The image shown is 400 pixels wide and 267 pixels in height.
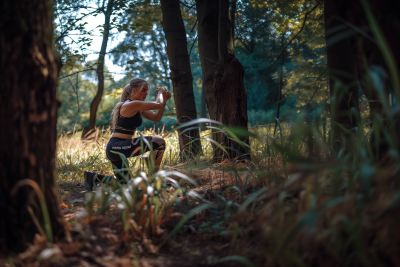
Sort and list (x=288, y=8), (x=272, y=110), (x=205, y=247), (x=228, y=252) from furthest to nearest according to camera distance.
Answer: (x=272, y=110)
(x=288, y=8)
(x=205, y=247)
(x=228, y=252)

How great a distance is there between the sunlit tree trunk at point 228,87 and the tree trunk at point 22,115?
7.64 feet

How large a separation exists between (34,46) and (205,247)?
128cm

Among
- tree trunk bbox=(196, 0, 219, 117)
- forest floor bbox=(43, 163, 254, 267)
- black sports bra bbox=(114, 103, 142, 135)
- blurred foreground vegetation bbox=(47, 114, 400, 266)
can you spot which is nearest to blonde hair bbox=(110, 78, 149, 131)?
black sports bra bbox=(114, 103, 142, 135)

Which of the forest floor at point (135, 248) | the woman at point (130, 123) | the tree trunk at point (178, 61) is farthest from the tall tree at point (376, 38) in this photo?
the tree trunk at point (178, 61)

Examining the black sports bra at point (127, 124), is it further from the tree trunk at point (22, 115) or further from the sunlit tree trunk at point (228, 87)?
the tree trunk at point (22, 115)

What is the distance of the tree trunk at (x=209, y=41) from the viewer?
4.10 metres

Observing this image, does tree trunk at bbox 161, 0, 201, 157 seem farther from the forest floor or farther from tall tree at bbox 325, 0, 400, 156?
tall tree at bbox 325, 0, 400, 156

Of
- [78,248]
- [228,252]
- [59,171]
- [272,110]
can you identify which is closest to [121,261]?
[78,248]

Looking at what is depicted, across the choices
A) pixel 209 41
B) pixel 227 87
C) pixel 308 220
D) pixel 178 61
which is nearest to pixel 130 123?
pixel 178 61

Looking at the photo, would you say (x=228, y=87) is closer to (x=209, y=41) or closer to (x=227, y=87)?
(x=227, y=87)

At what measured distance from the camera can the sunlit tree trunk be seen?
3314 millimetres

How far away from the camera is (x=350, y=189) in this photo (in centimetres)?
112

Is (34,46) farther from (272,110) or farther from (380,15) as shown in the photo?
(272,110)

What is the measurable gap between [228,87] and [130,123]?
4.92ft
